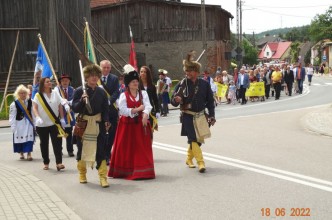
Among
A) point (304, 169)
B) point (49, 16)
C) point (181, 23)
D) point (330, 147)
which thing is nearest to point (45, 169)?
point (304, 169)

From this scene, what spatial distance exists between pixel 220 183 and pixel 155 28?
34.8m

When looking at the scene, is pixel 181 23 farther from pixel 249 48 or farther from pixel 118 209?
pixel 249 48

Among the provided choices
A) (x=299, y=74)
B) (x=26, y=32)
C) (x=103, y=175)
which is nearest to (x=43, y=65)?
(x=103, y=175)

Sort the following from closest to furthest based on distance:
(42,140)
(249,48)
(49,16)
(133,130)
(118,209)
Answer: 1. (118,209)
2. (133,130)
3. (42,140)
4. (49,16)
5. (249,48)

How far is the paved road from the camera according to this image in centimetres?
658

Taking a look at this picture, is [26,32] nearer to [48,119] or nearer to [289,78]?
[289,78]

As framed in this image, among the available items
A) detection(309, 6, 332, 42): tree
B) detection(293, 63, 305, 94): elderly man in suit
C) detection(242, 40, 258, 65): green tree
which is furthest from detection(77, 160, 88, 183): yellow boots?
detection(309, 6, 332, 42): tree

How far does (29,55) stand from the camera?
3094 centimetres

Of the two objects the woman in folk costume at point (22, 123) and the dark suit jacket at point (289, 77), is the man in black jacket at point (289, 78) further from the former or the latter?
the woman in folk costume at point (22, 123)

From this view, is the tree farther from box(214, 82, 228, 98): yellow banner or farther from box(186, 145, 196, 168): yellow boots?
box(186, 145, 196, 168): yellow boots

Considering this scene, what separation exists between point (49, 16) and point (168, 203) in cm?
2545

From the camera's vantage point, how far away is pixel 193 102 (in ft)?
30.5

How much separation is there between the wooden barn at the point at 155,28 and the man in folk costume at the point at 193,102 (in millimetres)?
32755
